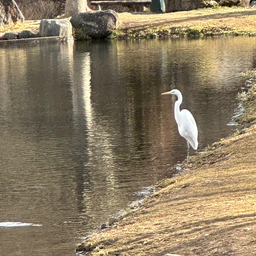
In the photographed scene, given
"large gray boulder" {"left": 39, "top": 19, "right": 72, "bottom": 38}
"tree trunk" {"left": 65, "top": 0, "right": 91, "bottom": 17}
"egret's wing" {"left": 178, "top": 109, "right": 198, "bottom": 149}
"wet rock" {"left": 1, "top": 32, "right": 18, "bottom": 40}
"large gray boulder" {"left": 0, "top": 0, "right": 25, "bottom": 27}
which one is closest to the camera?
"egret's wing" {"left": 178, "top": 109, "right": 198, "bottom": 149}

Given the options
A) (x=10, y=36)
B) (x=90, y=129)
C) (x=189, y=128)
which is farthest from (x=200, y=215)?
(x=10, y=36)

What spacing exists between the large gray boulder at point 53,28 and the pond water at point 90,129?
7.22 metres

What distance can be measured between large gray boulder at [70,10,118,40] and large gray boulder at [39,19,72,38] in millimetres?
723

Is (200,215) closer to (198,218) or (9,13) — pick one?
(198,218)

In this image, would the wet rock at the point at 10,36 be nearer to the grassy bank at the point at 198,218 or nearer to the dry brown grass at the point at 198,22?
the dry brown grass at the point at 198,22

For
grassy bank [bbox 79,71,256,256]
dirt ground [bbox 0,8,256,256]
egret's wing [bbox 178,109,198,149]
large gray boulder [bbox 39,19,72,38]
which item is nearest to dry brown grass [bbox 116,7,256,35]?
large gray boulder [bbox 39,19,72,38]

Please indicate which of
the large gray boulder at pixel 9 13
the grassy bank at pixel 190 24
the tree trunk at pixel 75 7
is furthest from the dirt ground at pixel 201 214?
the tree trunk at pixel 75 7

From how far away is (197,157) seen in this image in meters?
10.0

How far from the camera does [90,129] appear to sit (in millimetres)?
12609

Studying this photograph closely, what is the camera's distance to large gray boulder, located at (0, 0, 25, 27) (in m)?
34.9

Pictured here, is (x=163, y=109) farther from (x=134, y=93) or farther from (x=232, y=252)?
(x=232, y=252)

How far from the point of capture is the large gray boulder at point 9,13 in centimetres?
3488

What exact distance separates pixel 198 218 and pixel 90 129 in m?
6.63

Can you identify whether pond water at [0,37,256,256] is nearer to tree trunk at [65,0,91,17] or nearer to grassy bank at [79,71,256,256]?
grassy bank at [79,71,256,256]
